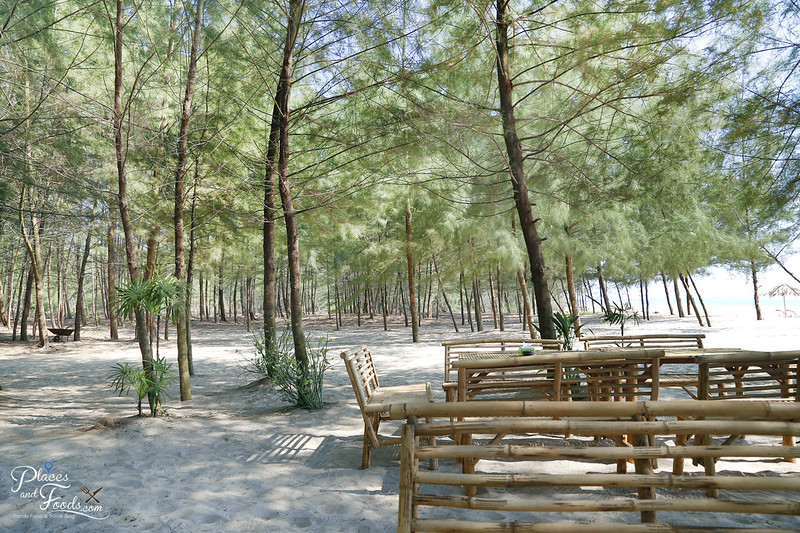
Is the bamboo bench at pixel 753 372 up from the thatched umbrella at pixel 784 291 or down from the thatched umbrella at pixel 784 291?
up

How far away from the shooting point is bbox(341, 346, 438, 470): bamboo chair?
3.21 meters

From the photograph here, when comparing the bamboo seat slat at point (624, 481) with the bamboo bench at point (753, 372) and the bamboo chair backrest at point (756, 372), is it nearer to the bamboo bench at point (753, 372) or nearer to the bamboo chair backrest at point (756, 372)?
the bamboo bench at point (753, 372)

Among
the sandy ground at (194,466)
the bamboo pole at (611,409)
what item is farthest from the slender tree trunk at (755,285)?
the bamboo pole at (611,409)

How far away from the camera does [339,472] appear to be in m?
3.21

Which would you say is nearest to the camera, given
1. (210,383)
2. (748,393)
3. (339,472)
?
(339,472)

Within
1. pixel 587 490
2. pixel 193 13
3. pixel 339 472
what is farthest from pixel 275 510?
pixel 193 13

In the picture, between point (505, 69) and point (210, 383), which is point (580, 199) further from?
point (210, 383)

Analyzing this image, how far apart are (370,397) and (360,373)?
0.27 metres

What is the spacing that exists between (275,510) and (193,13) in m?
5.43

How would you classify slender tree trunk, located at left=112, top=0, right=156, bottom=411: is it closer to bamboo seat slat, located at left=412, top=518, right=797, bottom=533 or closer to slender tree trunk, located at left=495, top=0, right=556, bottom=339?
bamboo seat slat, located at left=412, top=518, right=797, bottom=533

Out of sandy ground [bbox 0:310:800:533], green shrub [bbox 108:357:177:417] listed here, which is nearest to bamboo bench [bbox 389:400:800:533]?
sandy ground [bbox 0:310:800:533]

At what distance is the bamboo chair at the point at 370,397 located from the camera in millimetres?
3209

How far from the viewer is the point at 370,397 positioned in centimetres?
371

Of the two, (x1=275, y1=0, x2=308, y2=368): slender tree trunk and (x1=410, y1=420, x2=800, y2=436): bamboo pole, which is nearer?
(x1=410, y1=420, x2=800, y2=436): bamboo pole
